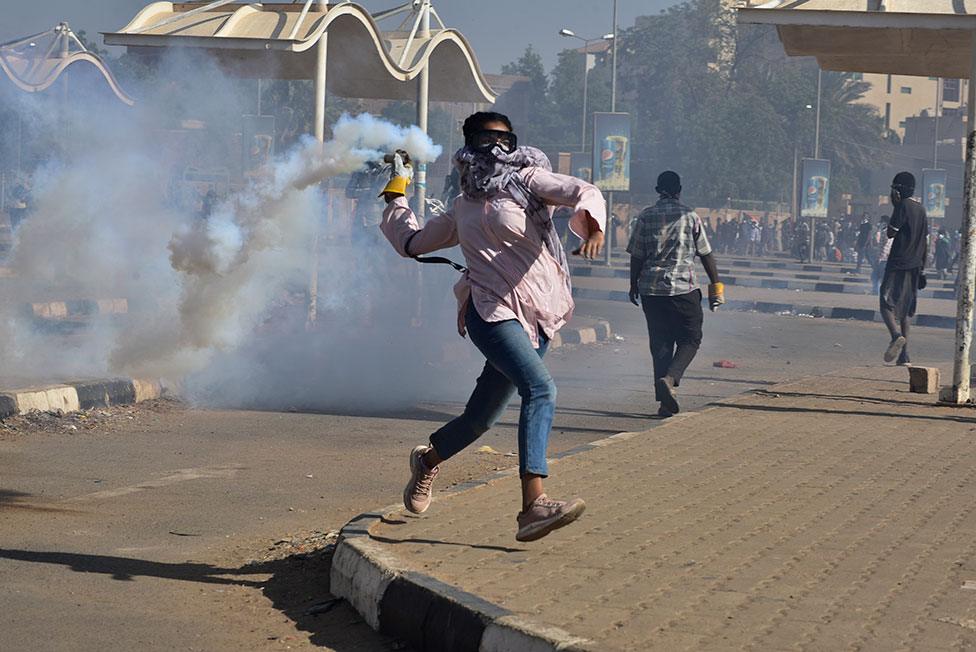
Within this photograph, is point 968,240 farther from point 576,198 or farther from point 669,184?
point 576,198

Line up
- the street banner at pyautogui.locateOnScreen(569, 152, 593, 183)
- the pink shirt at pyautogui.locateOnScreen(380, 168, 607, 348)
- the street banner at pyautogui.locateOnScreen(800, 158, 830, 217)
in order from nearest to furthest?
the pink shirt at pyautogui.locateOnScreen(380, 168, 607, 348)
the street banner at pyautogui.locateOnScreen(800, 158, 830, 217)
the street banner at pyautogui.locateOnScreen(569, 152, 593, 183)

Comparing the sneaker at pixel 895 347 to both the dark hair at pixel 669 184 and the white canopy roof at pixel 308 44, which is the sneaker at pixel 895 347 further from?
the white canopy roof at pixel 308 44

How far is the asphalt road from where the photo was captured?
455cm

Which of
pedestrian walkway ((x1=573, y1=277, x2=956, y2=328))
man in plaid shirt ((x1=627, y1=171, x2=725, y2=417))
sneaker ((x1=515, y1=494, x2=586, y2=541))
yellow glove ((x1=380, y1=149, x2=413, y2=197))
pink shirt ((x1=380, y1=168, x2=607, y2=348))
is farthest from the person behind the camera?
pedestrian walkway ((x1=573, y1=277, x2=956, y2=328))

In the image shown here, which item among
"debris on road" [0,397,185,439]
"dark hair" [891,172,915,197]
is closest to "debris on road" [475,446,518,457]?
"debris on road" [0,397,185,439]

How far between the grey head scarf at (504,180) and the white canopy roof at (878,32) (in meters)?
4.70

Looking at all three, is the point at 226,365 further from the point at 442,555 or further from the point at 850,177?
the point at 850,177

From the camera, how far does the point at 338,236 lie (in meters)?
19.0

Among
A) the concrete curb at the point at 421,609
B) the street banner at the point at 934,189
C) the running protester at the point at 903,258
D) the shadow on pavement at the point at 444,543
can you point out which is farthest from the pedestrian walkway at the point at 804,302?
the concrete curb at the point at 421,609

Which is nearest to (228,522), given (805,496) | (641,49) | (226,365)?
(805,496)

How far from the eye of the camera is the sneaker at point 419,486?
5418 millimetres

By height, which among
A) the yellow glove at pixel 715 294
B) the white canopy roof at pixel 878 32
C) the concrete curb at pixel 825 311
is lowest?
the concrete curb at pixel 825 311

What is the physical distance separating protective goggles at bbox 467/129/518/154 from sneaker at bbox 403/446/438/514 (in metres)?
1.20

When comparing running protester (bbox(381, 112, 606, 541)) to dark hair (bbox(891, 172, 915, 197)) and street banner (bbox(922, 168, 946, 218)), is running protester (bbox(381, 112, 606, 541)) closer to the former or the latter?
dark hair (bbox(891, 172, 915, 197))
